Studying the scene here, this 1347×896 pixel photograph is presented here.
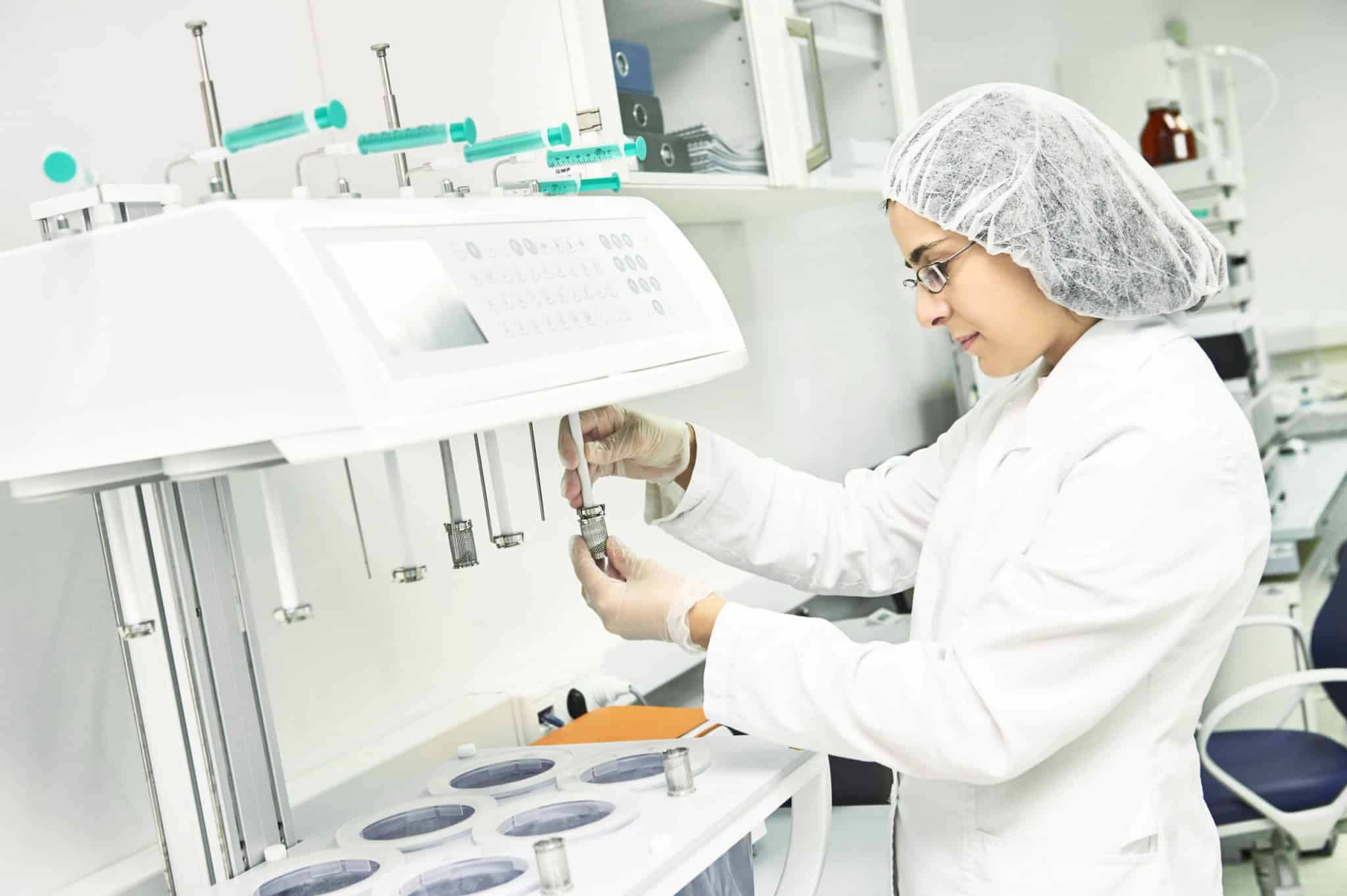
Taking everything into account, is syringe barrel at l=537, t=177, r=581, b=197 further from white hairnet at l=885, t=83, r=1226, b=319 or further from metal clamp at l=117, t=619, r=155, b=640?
metal clamp at l=117, t=619, r=155, b=640

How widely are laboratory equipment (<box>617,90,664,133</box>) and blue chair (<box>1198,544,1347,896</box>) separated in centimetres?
137

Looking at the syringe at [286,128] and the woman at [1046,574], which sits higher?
the syringe at [286,128]

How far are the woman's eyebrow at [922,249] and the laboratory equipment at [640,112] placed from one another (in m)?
0.48

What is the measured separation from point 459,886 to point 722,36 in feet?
4.27

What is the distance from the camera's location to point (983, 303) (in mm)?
1181

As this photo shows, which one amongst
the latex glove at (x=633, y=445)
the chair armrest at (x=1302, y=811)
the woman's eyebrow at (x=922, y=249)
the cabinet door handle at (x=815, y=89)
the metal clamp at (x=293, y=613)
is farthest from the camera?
the chair armrest at (x=1302, y=811)

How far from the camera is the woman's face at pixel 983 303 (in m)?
1.17

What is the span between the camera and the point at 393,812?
1115mm

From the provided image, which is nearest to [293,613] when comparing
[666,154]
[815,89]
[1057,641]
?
[1057,641]

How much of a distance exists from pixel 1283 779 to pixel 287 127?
6.70ft

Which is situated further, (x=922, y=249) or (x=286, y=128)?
(x=922, y=249)

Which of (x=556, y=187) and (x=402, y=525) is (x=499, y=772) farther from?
(x=556, y=187)

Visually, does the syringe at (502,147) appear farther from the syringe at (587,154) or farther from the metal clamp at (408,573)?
the metal clamp at (408,573)

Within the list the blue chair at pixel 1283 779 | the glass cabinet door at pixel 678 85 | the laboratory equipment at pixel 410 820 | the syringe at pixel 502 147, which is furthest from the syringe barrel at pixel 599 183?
the blue chair at pixel 1283 779
